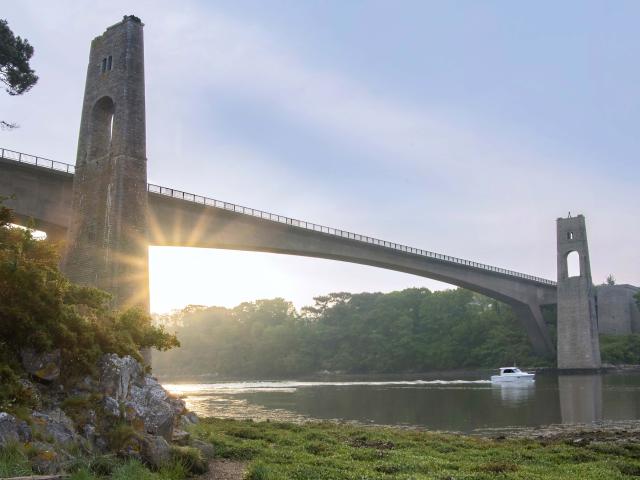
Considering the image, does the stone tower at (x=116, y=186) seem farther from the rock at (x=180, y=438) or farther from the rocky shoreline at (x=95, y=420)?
the rocky shoreline at (x=95, y=420)

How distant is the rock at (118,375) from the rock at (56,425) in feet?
4.19

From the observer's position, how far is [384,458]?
582 inches

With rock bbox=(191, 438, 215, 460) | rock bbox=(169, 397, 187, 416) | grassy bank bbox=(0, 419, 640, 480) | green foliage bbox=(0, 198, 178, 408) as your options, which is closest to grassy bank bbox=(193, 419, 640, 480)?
grassy bank bbox=(0, 419, 640, 480)

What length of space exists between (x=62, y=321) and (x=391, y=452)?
29.0 feet

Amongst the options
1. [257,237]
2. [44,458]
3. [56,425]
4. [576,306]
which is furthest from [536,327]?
[44,458]

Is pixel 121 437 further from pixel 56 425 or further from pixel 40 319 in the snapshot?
pixel 40 319

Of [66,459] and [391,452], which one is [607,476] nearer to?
[391,452]

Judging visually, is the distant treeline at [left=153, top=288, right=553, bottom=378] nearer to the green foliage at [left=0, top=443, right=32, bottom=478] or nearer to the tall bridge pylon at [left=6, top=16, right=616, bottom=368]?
the tall bridge pylon at [left=6, top=16, right=616, bottom=368]

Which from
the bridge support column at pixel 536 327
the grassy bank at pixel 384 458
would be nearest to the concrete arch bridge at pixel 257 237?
the bridge support column at pixel 536 327

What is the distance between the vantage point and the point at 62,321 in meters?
12.4

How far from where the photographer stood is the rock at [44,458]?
364 inches

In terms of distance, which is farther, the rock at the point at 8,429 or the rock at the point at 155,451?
the rock at the point at 155,451

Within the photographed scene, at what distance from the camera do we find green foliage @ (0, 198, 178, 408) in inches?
459

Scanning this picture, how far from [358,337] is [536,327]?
3341 centimetres
